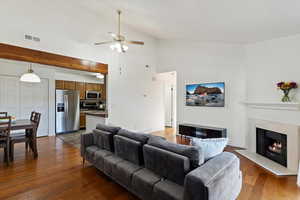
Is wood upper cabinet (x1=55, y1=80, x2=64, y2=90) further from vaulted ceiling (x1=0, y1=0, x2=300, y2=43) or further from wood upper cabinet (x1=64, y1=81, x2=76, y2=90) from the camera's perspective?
vaulted ceiling (x1=0, y1=0, x2=300, y2=43)

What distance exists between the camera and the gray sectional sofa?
1478mm

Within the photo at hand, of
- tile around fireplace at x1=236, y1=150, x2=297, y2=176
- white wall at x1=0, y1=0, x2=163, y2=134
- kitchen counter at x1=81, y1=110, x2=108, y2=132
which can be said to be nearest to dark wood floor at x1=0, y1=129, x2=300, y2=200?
tile around fireplace at x1=236, y1=150, x2=297, y2=176

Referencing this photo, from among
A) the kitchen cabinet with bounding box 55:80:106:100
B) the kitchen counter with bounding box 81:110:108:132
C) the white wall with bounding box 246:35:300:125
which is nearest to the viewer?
the white wall with bounding box 246:35:300:125

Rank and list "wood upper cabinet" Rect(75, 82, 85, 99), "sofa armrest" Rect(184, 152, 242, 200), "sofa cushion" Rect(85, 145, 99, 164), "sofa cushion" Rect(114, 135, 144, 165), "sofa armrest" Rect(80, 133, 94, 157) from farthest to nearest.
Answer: "wood upper cabinet" Rect(75, 82, 85, 99) → "sofa armrest" Rect(80, 133, 94, 157) → "sofa cushion" Rect(85, 145, 99, 164) → "sofa cushion" Rect(114, 135, 144, 165) → "sofa armrest" Rect(184, 152, 242, 200)

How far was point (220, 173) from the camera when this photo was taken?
159cm

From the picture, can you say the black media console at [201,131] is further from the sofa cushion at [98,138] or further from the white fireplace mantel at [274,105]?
the sofa cushion at [98,138]

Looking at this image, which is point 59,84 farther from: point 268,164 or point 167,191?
point 268,164

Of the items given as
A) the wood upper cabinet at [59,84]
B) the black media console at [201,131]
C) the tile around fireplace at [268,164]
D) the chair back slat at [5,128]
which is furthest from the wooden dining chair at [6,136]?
the tile around fireplace at [268,164]

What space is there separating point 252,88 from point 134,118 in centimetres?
380

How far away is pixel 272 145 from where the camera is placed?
3.55 metres

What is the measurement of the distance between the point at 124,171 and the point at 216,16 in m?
3.35

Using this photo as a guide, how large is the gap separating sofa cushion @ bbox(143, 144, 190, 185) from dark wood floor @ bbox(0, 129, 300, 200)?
0.62m

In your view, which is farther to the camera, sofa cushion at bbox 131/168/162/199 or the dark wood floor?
the dark wood floor

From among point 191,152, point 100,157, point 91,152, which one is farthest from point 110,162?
point 191,152
